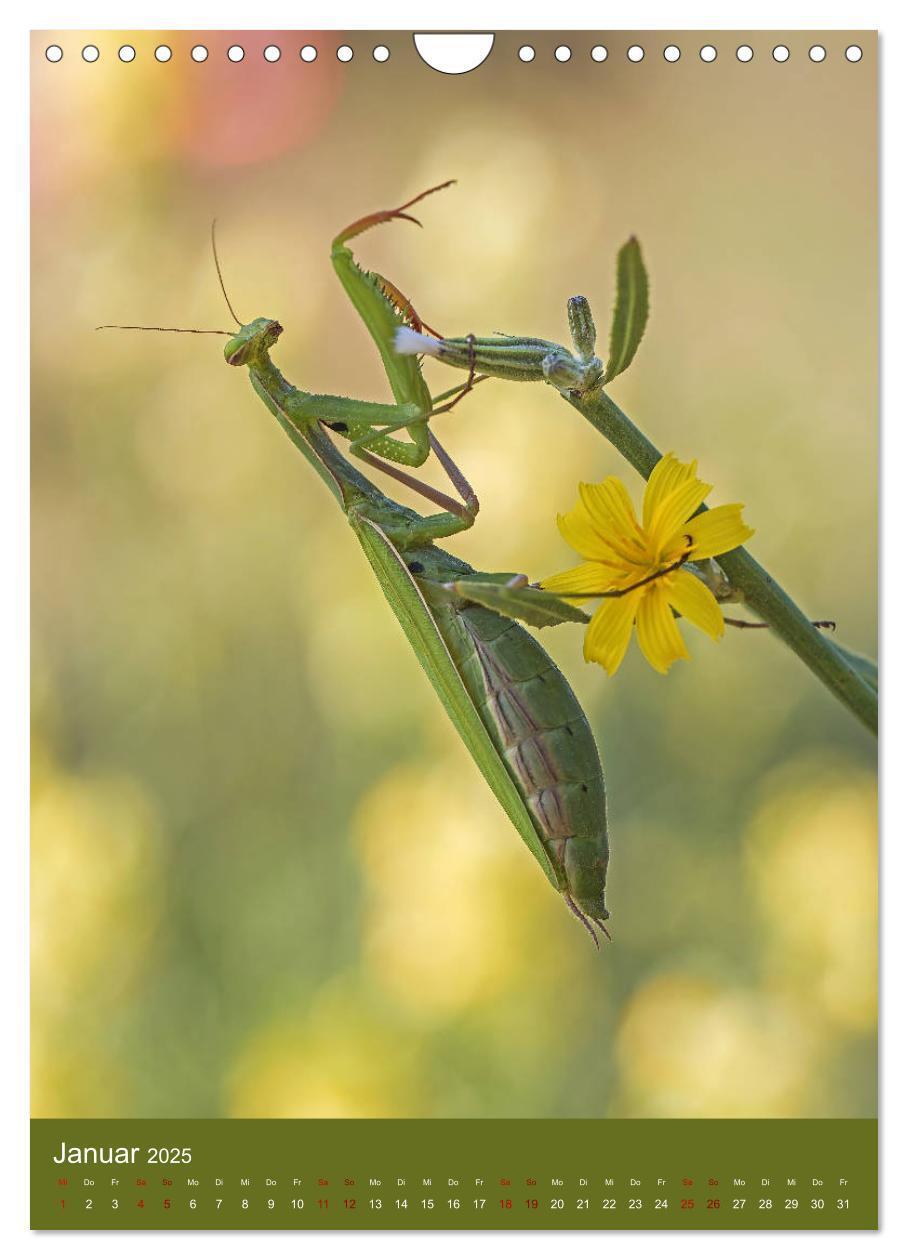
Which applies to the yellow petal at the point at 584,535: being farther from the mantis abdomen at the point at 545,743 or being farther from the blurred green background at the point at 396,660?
the blurred green background at the point at 396,660

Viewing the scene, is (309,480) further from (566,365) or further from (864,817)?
(566,365)

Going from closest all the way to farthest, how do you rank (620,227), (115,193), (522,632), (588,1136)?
1. (522,632)
2. (588,1136)
3. (115,193)
4. (620,227)

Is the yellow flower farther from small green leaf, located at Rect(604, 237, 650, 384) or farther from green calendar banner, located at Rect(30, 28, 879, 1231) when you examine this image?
small green leaf, located at Rect(604, 237, 650, 384)

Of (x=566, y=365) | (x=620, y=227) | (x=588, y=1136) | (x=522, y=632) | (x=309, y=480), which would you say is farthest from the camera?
(x=309, y=480)

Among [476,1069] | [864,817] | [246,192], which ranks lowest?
[476,1069]

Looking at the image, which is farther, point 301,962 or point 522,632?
point 301,962

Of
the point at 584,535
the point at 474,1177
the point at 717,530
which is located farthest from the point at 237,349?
the point at 474,1177

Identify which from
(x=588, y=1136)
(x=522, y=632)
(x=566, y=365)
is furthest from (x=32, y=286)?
(x=588, y=1136)

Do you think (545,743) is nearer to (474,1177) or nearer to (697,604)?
(697,604)
